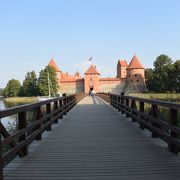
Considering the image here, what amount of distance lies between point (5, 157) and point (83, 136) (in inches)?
153

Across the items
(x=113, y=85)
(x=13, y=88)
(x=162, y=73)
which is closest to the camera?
(x=162, y=73)

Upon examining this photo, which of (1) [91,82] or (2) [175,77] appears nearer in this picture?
(2) [175,77]

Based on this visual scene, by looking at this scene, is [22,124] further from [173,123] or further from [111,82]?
[111,82]

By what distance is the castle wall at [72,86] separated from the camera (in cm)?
10588

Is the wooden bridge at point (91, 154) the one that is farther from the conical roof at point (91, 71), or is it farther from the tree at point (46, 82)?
the conical roof at point (91, 71)

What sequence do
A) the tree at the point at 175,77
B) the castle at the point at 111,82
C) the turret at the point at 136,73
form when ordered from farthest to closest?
the castle at the point at 111,82 → the turret at the point at 136,73 → the tree at the point at 175,77

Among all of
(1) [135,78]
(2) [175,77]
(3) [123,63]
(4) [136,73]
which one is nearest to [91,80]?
(1) [135,78]

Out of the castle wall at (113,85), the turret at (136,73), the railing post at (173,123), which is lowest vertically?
the railing post at (173,123)

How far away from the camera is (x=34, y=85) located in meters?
102

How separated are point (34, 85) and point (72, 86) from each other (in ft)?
38.8

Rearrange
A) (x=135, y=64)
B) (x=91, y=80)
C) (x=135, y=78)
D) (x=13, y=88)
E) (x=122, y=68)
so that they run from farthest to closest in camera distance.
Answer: (x=122, y=68) < (x=13, y=88) < (x=91, y=80) < (x=135, y=64) < (x=135, y=78)

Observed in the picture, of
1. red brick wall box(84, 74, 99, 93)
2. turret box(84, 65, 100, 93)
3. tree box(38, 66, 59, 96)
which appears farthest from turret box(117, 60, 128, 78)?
tree box(38, 66, 59, 96)

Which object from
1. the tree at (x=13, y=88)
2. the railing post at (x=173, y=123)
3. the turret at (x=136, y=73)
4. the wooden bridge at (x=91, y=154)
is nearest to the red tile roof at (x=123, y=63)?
the turret at (x=136, y=73)

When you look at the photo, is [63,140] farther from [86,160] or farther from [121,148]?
[86,160]
